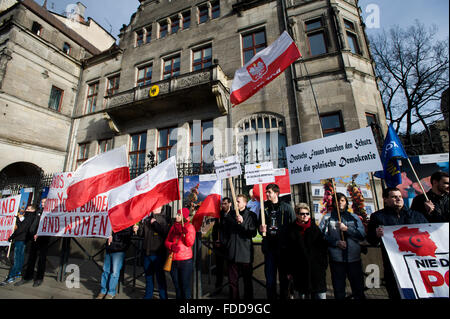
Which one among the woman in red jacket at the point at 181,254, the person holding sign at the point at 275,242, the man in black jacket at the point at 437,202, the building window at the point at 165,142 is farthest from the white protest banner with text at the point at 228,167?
the building window at the point at 165,142

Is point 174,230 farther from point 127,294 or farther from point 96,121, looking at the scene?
point 96,121

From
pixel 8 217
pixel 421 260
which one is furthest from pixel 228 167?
pixel 8 217

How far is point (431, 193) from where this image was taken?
3.21 m

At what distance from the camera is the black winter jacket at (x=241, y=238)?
12.2 ft

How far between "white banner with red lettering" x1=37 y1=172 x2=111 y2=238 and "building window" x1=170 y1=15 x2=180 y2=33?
1367 cm

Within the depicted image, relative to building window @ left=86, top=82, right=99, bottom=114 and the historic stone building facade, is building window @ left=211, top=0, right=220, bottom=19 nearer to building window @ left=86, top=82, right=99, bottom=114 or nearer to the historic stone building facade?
the historic stone building facade

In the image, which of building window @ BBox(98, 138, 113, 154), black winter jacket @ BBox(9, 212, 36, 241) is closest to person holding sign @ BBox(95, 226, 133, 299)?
black winter jacket @ BBox(9, 212, 36, 241)

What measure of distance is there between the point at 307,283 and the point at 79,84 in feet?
69.8

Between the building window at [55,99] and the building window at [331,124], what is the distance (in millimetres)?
18647

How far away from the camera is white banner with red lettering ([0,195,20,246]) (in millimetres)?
5824

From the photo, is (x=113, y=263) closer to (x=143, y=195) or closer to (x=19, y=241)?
(x=143, y=195)

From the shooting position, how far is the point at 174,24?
15.3 m

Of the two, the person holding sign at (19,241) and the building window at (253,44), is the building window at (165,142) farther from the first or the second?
the person holding sign at (19,241)
